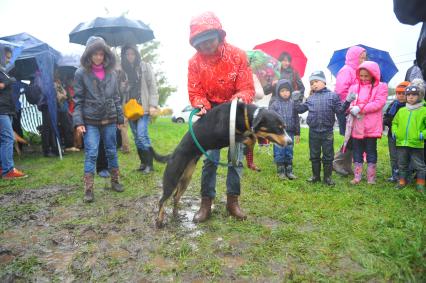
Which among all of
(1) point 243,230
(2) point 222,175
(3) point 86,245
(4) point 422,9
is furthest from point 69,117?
(4) point 422,9

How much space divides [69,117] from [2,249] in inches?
239

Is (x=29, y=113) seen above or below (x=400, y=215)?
above

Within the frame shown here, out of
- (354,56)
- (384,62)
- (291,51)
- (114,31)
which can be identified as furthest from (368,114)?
(114,31)

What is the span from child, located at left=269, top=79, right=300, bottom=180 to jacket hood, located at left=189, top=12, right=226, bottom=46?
2.76 m

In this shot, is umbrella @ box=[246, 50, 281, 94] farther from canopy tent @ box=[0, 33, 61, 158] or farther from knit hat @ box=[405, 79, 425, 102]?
canopy tent @ box=[0, 33, 61, 158]

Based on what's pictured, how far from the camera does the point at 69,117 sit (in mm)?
8336

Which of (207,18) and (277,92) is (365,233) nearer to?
(207,18)

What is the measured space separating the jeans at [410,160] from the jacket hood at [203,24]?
349 centimetres

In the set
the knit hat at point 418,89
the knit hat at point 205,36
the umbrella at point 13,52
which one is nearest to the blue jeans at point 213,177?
the knit hat at point 205,36

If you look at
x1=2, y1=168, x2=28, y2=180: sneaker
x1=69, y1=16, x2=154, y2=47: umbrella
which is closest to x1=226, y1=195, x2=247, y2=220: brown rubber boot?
x1=2, y1=168, x2=28, y2=180: sneaker

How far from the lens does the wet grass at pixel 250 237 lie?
2389mm

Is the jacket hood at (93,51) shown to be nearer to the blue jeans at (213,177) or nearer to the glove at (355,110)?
the blue jeans at (213,177)

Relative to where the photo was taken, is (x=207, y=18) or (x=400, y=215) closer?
(x=207, y=18)

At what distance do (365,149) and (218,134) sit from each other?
3276mm
